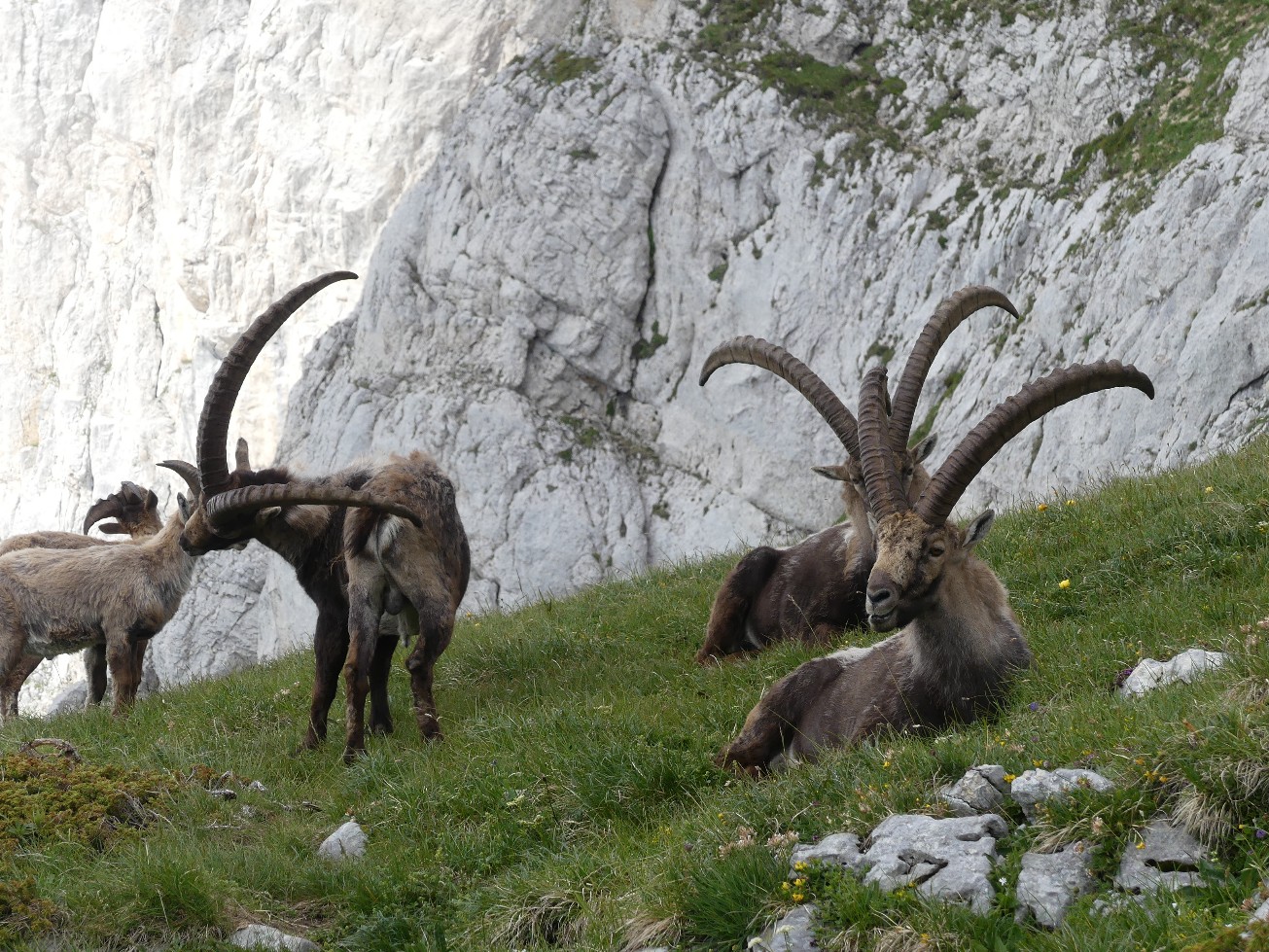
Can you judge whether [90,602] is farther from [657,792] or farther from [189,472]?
[657,792]

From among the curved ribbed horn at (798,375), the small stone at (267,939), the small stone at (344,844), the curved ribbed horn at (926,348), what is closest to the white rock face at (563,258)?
the curved ribbed horn at (926,348)

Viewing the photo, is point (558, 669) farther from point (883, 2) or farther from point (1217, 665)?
point (883, 2)

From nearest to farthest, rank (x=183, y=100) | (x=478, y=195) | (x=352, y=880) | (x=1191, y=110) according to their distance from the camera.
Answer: (x=352, y=880)
(x=1191, y=110)
(x=478, y=195)
(x=183, y=100)

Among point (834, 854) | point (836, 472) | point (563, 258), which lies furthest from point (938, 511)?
point (563, 258)

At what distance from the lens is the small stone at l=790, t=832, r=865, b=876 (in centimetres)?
544

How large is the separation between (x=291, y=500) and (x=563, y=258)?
39940 millimetres

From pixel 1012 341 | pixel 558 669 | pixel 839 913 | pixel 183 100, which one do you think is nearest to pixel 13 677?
pixel 558 669

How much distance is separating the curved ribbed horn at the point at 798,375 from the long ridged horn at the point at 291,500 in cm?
252

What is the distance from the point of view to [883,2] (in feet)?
143

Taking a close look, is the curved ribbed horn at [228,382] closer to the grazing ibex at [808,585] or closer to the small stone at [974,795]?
the grazing ibex at [808,585]

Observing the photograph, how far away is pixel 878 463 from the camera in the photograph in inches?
317

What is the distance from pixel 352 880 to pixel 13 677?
29.6 feet

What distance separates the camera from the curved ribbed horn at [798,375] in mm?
9180

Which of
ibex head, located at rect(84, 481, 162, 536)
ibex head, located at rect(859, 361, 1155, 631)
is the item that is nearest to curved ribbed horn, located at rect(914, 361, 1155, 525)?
ibex head, located at rect(859, 361, 1155, 631)
